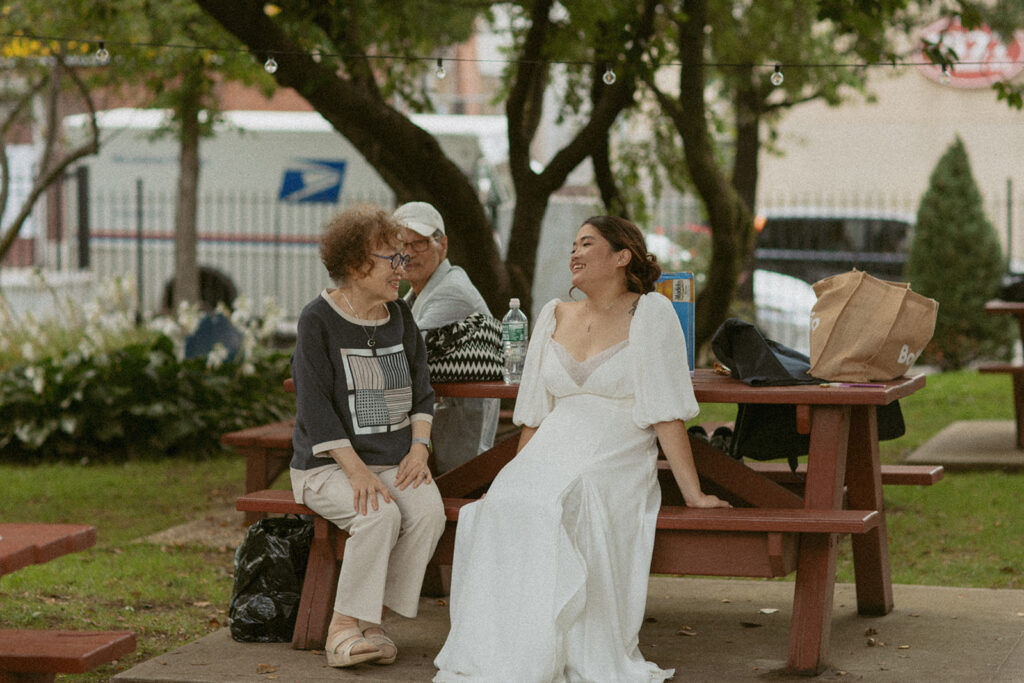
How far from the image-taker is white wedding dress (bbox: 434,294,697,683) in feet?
14.5

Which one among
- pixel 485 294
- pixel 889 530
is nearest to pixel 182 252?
pixel 485 294

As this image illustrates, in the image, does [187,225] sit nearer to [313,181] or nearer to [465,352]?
[313,181]

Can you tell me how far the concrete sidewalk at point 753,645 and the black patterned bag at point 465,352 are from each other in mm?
996

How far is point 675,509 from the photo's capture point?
15.6ft

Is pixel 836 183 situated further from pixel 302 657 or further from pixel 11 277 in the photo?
pixel 302 657

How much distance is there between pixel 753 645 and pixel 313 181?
14.7m

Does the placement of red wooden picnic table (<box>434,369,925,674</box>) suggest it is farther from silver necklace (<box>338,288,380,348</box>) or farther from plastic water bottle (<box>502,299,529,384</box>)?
silver necklace (<box>338,288,380,348</box>)

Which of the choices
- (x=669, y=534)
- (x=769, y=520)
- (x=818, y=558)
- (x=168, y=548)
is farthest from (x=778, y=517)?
(x=168, y=548)

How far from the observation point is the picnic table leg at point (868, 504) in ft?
16.9

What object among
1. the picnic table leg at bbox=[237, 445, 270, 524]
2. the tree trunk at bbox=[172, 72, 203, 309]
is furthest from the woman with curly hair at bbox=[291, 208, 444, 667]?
the tree trunk at bbox=[172, 72, 203, 309]

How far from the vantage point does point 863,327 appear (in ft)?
16.2

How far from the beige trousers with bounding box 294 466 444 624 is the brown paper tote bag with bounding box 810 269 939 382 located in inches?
57.8

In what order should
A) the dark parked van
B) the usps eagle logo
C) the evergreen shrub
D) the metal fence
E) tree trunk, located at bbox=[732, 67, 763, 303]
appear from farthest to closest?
the usps eagle logo < the dark parked van < the metal fence < the evergreen shrub < tree trunk, located at bbox=[732, 67, 763, 303]

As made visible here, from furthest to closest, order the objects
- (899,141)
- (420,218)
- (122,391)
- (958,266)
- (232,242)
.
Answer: (899,141)
(232,242)
(958,266)
(122,391)
(420,218)
